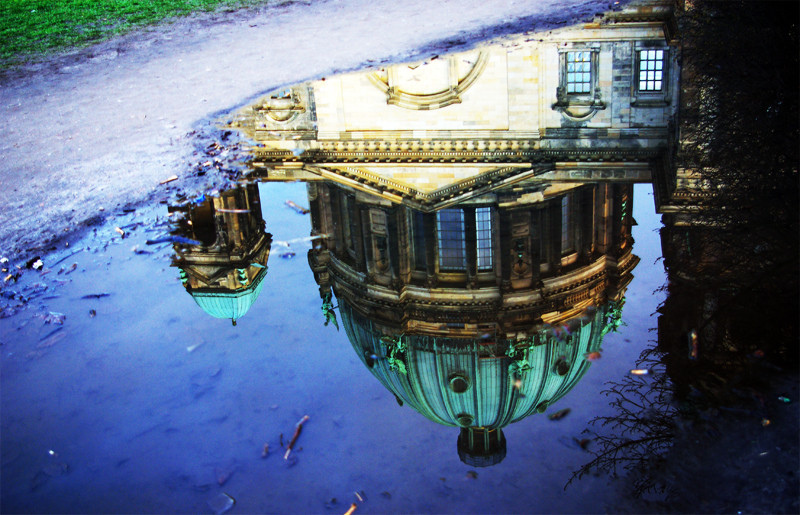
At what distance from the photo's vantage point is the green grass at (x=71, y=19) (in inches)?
1468

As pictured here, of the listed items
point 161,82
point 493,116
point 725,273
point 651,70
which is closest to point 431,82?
point 493,116

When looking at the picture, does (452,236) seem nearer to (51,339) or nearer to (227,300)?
(227,300)

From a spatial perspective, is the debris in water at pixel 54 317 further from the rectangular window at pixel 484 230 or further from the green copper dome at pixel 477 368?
the rectangular window at pixel 484 230

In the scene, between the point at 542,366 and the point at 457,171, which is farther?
the point at 457,171

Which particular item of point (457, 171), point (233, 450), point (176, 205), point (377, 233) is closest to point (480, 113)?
point (457, 171)

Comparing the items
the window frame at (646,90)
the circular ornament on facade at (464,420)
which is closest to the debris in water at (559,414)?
the circular ornament on facade at (464,420)

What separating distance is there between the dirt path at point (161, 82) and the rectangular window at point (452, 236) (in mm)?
7106

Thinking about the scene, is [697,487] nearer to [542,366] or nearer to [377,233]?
[542,366]

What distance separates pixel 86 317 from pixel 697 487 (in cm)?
1174

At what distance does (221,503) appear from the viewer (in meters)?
11.9

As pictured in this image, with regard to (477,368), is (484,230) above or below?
above

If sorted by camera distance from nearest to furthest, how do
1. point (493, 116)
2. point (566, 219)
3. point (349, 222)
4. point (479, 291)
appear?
point (349, 222) → point (479, 291) → point (566, 219) → point (493, 116)

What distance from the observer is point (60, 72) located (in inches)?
1316

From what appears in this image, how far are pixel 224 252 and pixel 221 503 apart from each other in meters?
8.36
